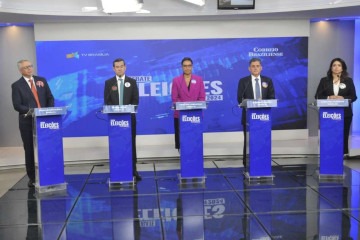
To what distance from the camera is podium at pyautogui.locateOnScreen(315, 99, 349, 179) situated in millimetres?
5293

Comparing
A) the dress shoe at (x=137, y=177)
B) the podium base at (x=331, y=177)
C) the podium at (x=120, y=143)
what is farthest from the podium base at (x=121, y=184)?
the podium base at (x=331, y=177)

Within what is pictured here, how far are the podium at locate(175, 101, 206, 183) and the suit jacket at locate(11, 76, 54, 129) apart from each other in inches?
74.2

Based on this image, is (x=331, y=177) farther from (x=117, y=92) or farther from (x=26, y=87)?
(x=26, y=87)

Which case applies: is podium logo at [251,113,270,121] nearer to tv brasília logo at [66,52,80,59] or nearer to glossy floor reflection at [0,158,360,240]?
glossy floor reflection at [0,158,360,240]

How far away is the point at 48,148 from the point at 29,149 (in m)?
0.53

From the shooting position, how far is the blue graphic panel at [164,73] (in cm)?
765

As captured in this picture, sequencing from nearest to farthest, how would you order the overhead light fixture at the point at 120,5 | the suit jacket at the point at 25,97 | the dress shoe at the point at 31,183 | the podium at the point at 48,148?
the podium at the point at 48,148 → the suit jacket at the point at 25,97 → the dress shoe at the point at 31,183 → the overhead light fixture at the point at 120,5

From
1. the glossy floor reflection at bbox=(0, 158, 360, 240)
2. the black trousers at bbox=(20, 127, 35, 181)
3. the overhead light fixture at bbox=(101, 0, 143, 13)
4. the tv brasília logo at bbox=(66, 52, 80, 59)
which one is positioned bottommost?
the glossy floor reflection at bbox=(0, 158, 360, 240)

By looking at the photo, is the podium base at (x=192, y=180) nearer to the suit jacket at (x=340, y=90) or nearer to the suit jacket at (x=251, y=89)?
the suit jacket at (x=251, y=89)

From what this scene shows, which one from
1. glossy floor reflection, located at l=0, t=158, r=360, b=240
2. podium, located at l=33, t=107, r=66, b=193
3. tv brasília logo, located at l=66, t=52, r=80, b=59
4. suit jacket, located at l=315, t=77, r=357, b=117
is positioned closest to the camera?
glossy floor reflection, located at l=0, t=158, r=360, b=240

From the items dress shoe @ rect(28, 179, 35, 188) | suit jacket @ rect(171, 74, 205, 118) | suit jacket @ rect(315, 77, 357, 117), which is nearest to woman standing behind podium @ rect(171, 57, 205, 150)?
suit jacket @ rect(171, 74, 205, 118)

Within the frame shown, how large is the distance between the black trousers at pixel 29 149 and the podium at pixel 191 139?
6.66ft

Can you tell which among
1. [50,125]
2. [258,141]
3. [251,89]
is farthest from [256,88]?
[50,125]

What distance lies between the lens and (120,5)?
671 cm
